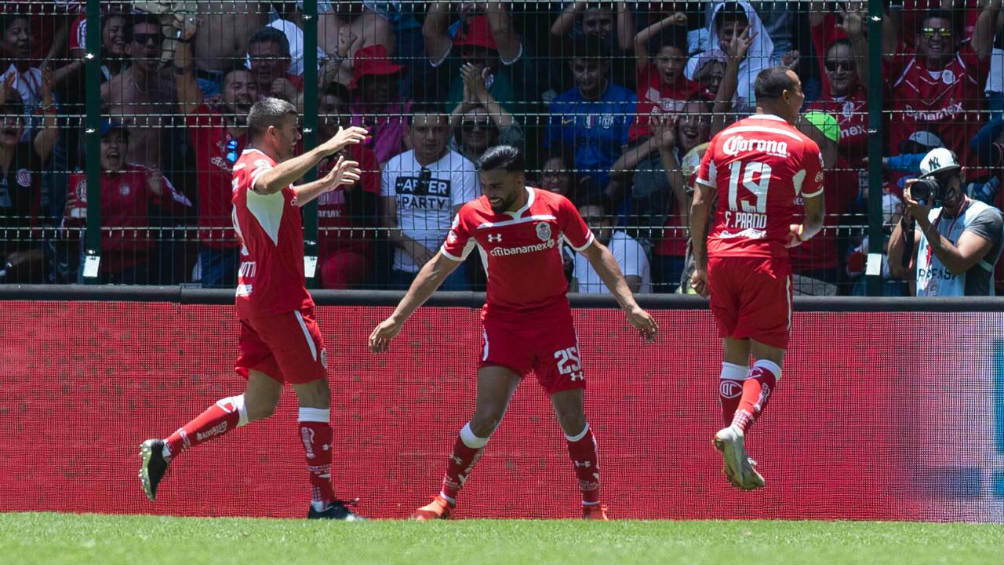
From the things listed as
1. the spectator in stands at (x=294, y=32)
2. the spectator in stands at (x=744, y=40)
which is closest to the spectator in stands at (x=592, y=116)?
the spectator in stands at (x=744, y=40)

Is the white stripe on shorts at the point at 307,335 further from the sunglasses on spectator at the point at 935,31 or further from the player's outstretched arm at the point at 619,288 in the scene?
the sunglasses on spectator at the point at 935,31

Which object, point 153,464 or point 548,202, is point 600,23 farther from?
point 153,464

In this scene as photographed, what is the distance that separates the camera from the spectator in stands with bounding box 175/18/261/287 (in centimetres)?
1015

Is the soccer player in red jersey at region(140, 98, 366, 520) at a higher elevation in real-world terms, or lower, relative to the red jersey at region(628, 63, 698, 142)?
lower

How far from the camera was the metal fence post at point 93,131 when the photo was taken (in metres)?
9.79

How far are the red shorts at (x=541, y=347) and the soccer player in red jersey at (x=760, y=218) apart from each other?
80 centimetres

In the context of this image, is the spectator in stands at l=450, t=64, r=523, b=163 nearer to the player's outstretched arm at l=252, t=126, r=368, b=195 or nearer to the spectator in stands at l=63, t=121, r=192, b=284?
the spectator in stands at l=63, t=121, r=192, b=284

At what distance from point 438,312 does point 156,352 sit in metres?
1.70

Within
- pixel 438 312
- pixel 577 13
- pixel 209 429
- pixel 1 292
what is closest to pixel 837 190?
pixel 577 13

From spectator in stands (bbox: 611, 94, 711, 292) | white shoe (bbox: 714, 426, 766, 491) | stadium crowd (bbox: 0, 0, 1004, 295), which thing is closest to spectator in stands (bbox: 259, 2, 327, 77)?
stadium crowd (bbox: 0, 0, 1004, 295)

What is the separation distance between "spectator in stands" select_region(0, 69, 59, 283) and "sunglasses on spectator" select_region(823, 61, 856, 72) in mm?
4916

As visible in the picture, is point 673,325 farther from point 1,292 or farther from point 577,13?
point 1,292

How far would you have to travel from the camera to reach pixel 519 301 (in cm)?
821

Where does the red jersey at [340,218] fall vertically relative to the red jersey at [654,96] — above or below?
below
